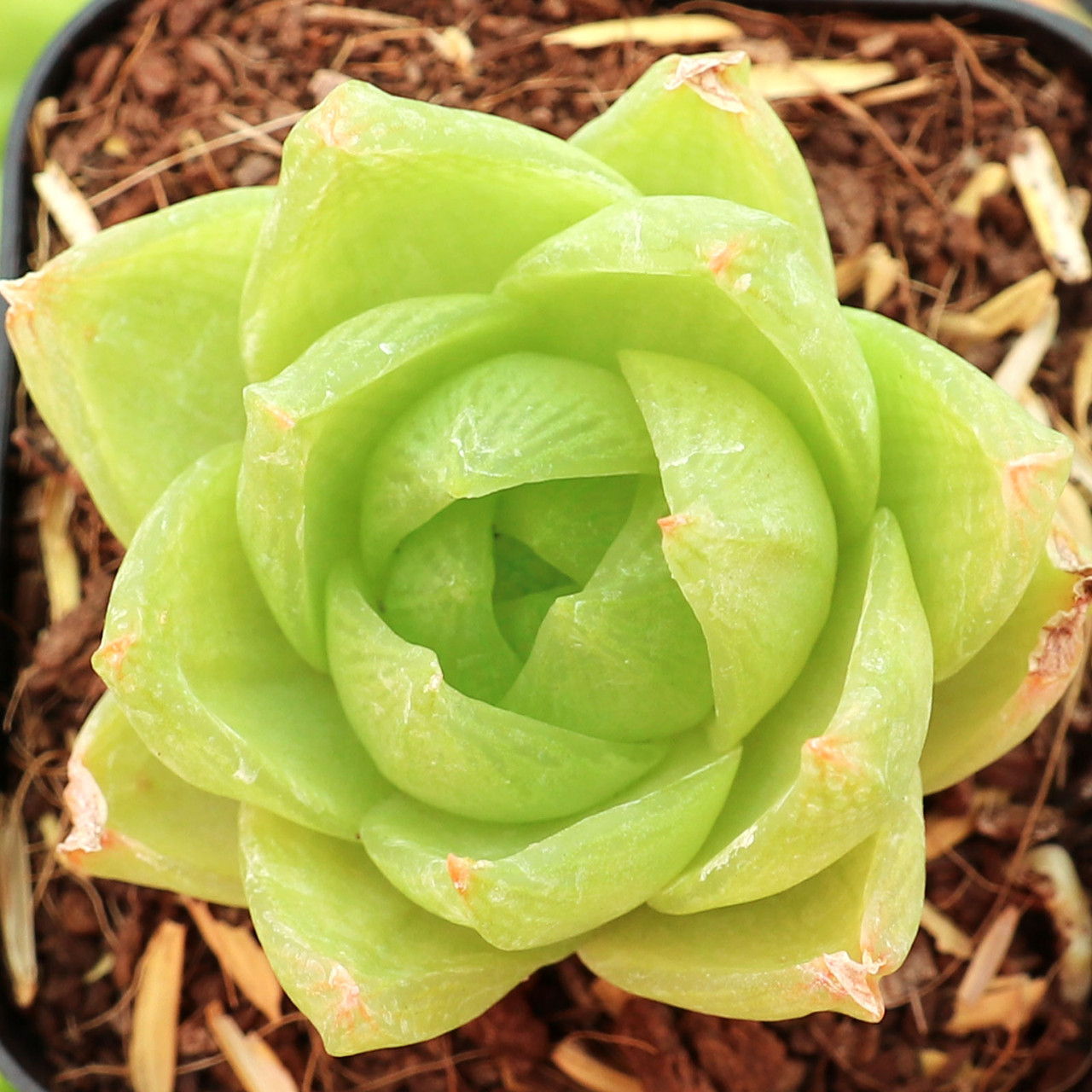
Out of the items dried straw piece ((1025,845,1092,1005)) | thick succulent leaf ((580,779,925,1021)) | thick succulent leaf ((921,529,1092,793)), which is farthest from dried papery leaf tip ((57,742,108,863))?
dried straw piece ((1025,845,1092,1005))

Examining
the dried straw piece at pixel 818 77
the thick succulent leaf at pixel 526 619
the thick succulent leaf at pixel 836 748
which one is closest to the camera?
the thick succulent leaf at pixel 836 748

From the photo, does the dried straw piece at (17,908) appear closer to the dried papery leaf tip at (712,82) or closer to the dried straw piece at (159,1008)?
the dried straw piece at (159,1008)

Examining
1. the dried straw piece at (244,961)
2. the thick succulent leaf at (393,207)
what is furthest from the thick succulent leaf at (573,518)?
the dried straw piece at (244,961)

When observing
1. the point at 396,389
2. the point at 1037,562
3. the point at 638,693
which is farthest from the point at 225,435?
the point at 1037,562

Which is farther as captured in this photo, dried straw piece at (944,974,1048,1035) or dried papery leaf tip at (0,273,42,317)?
dried straw piece at (944,974,1048,1035)

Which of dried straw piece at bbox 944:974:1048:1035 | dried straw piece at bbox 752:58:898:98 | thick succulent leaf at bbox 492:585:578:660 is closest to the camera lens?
thick succulent leaf at bbox 492:585:578:660

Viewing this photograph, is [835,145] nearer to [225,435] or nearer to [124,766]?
[225,435]

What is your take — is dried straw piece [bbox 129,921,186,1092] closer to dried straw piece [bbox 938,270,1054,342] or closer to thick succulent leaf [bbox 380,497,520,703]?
thick succulent leaf [bbox 380,497,520,703]

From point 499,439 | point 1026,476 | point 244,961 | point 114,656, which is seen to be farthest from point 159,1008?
point 1026,476
